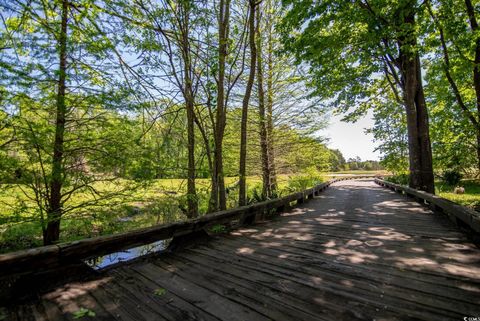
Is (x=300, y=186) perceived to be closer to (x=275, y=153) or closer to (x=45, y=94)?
(x=275, y=153)

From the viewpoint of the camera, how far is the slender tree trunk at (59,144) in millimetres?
4738

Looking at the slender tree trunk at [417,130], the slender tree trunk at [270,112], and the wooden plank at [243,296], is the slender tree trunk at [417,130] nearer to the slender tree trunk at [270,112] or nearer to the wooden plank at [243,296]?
A: the slender tree trunk at [270,112]

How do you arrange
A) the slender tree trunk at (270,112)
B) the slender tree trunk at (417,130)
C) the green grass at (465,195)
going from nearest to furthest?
the slender tree trunk at (417,130) < the green grass at (465,195) < the slender tree trunk at (270,112)

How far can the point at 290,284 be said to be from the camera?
7.91 ft

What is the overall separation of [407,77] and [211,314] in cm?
1129

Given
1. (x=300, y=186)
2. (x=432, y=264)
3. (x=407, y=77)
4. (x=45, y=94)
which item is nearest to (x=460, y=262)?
(x=432, y=264)

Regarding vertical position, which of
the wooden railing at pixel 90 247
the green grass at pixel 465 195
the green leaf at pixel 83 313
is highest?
the wooden railing at pixel 90 247

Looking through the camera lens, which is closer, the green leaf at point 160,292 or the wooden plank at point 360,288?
the wooden plank at point 360,288

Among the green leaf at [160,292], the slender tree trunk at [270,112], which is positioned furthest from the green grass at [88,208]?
the slender tree trunk at [270,112]

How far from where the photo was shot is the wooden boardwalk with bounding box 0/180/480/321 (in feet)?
6.36

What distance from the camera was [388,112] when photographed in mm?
14688

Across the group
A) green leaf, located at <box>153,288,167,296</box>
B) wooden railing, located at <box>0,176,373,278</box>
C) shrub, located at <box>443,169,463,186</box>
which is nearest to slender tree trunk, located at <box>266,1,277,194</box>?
wooden railing, located at <box>0,176,373,278</box>

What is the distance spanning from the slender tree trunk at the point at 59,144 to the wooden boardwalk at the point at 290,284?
308 centimetres

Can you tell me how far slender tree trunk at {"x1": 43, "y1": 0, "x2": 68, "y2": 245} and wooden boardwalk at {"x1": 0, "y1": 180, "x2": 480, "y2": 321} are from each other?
10.1ft
